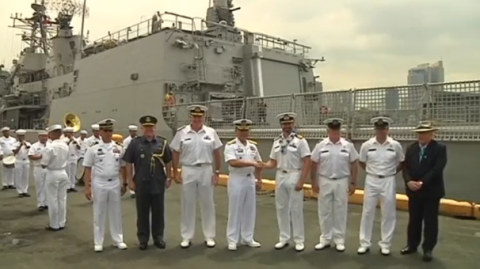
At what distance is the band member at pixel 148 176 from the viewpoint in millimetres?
A: 6277

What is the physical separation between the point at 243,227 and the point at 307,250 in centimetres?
87

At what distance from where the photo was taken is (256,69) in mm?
19219

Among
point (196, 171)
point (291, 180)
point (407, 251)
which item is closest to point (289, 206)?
point (291, 180)

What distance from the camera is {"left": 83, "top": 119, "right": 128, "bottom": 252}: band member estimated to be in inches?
249

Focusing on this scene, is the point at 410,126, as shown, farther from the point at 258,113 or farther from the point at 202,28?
the point at 202,28

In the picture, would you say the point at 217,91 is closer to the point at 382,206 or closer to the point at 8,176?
the point at 8,176

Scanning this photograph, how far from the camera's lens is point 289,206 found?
247 inches

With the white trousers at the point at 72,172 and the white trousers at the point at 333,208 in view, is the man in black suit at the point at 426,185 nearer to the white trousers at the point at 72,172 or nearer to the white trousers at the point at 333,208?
the white trousers at the point at 333,208

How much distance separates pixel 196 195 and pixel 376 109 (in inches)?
204

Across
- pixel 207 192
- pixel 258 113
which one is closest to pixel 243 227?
pixel 207 192

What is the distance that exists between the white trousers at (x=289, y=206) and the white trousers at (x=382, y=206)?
2.55 ft

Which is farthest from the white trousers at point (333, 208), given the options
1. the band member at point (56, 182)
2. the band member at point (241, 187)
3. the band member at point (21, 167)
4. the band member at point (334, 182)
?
the band member at point (21, 167)

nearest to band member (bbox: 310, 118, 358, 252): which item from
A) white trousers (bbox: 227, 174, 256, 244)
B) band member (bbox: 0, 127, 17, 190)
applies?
white trousers (bbox: 227, 174, 256, 244)

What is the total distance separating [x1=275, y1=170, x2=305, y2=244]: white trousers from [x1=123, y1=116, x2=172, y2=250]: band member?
4.90 feet
